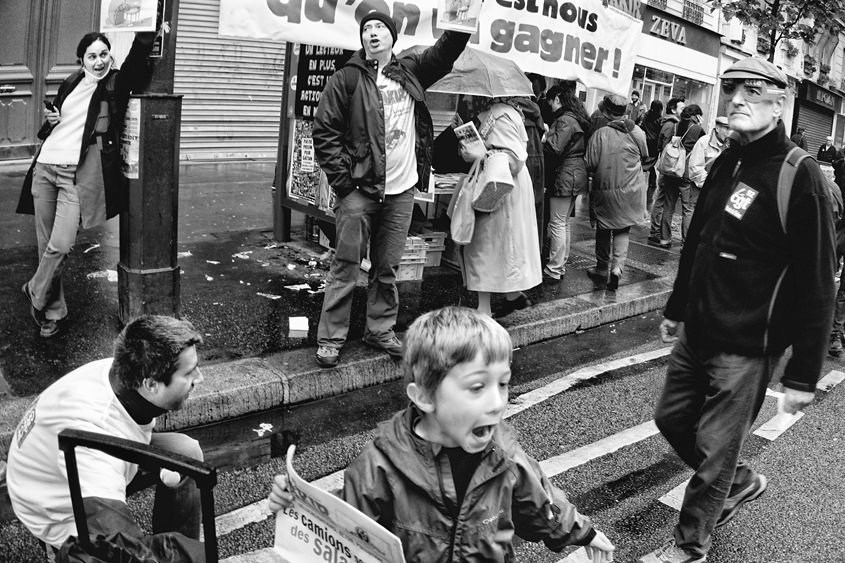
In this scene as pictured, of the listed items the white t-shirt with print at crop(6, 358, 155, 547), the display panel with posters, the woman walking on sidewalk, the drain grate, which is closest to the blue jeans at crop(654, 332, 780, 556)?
the white t-shirt with print at crop(6, 358, 155, 547)

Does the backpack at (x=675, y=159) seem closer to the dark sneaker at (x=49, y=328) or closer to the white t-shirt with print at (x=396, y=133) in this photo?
the white t-shirt with print at (x=396, y=133)

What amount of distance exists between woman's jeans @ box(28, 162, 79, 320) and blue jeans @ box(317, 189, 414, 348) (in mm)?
1666

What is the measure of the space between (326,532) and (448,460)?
426 mm

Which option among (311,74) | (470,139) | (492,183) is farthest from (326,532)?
(311,74)

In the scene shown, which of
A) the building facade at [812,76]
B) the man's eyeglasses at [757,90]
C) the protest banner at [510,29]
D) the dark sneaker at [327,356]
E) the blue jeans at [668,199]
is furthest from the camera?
the building facade at [812,76]

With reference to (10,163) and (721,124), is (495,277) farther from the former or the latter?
(10,163)

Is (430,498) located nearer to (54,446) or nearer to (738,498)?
(54,446)

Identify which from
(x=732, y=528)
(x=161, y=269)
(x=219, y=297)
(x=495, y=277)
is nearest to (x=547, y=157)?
(x=495, y=277)

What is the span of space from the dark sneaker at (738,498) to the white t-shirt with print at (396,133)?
277 centimetres

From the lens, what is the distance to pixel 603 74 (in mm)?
8406

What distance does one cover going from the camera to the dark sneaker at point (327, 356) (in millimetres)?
5488

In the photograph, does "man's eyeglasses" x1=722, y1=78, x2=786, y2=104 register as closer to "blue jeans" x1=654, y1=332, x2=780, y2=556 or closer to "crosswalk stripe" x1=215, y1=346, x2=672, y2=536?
"blue jeans" x1=654, y1=332, x2=780, y2=556

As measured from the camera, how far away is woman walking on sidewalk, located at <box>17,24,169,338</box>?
5.50 metres

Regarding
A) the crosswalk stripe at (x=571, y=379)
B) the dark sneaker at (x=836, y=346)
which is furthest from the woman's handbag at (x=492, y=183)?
the dark sneaker at (x=836, y=346)
